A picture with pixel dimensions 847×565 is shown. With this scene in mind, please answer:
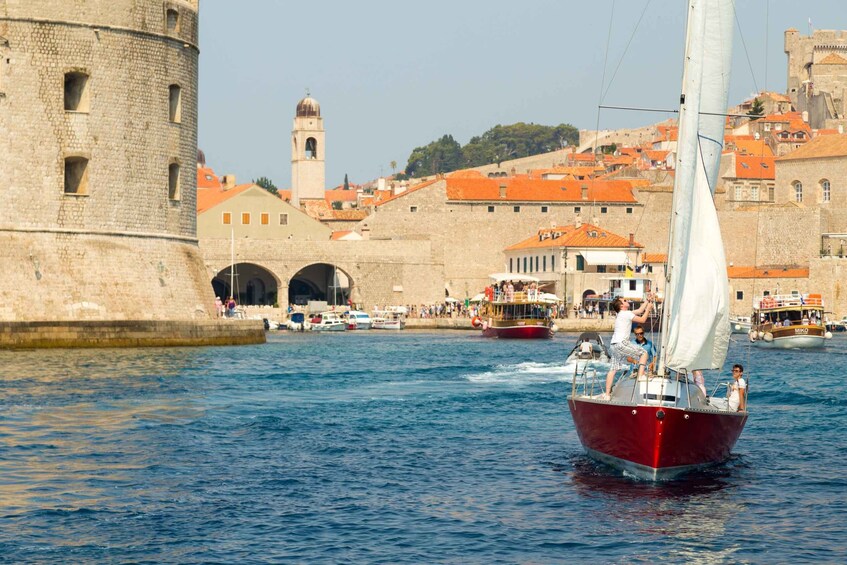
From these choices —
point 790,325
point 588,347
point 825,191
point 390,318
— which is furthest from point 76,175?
point 825,191

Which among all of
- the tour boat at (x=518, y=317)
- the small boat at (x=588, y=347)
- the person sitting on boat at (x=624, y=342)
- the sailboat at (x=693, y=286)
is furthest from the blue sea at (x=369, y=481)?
the tour boat at (x=518, y=317)

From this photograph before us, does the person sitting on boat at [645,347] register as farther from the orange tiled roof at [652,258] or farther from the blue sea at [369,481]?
the orange tiled roof at [652,258]

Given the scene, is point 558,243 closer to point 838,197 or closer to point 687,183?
point 838,197

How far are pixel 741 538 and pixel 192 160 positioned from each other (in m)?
29.3

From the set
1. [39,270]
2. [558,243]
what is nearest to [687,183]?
[39,270]

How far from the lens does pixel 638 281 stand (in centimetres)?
7244

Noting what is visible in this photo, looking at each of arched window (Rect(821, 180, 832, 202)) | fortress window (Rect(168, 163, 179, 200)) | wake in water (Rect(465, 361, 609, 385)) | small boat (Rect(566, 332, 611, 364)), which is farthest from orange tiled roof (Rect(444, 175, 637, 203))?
wake in water (Rect(465, 361, 609, 385))

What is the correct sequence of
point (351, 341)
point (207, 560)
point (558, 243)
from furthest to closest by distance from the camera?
point (558, 243)
point (351, 341)
point (207, 560)

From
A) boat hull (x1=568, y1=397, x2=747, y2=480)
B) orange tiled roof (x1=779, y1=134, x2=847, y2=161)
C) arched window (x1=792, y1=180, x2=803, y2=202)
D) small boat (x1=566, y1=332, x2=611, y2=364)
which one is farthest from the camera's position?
arched window (x1=792, y1=180, x2=803, y2=202)

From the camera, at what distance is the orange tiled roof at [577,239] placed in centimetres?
7388

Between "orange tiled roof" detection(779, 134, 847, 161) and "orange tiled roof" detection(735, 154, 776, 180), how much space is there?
2964mm

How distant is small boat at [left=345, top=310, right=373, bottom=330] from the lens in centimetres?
6588

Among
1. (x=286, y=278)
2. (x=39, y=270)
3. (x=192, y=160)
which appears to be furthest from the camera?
(x=286, y=278)

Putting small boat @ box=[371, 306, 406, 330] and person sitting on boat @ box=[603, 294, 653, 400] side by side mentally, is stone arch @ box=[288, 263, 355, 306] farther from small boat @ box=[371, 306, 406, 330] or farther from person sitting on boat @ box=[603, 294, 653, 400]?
person sitting on boat @ box=[603, 294, 653, 400]
